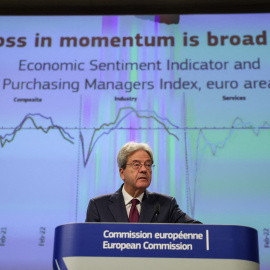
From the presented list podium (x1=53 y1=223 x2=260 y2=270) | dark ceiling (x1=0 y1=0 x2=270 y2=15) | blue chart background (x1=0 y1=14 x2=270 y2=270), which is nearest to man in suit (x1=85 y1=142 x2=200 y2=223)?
podium (x1=53 y1=223 x2=260 y2=270)

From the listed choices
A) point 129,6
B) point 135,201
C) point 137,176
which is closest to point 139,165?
point 137,176

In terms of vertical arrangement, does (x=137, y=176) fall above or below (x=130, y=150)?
below

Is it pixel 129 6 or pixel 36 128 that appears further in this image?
pixel 129 6

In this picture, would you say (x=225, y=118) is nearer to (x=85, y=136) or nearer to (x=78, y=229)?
(x=85, y=136)

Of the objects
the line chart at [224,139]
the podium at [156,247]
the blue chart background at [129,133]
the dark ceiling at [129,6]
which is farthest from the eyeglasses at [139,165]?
the dark ceiling at [129,6]

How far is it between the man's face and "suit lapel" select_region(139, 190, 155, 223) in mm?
49

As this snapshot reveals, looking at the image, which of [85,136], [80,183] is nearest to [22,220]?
[80,183]

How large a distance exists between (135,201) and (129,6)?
2.25 metres

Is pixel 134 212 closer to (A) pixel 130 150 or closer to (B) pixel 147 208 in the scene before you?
(B) pixel 147 208

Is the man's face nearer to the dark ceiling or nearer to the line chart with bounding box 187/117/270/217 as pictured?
the line chart with bounding box 187/117/270/217

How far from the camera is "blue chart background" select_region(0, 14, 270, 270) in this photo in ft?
11.7

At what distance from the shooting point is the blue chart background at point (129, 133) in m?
3.56

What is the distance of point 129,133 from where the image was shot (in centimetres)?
374

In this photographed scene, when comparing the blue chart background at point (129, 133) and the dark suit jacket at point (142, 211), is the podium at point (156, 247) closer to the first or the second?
the dark suit jacket at point (142, 211)
